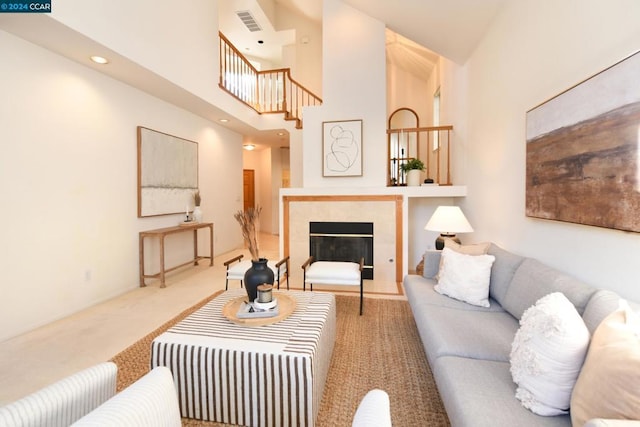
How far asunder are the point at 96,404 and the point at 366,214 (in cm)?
365

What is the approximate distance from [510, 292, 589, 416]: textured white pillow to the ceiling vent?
7344 millimetres

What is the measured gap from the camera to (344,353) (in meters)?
2.24

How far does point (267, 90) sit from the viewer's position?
6227mm

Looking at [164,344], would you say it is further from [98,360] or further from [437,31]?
[437,31]

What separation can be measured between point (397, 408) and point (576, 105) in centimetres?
205

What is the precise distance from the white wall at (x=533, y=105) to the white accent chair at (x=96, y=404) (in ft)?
6.75

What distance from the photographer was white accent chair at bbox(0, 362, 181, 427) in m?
0.82

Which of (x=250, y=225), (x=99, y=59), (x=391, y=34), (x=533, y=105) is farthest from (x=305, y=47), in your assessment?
(x=250, y=225)

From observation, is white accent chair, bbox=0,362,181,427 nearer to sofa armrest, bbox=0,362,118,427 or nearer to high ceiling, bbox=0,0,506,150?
sofa armrest, bbox=0,362,118,427

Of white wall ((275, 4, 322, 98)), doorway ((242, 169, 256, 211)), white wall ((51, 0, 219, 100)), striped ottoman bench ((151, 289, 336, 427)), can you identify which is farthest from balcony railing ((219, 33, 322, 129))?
striped ottoman bench ((151, 289, 336, 427))

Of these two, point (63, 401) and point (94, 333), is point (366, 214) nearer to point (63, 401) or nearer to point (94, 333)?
point (94, 333)

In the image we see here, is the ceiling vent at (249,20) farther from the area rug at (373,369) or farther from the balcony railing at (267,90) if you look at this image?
the area rug at (373,369)

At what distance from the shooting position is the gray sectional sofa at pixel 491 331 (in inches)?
45.0

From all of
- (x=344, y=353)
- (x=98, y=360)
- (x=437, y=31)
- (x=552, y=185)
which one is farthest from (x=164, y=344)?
(x=437, y=31)
